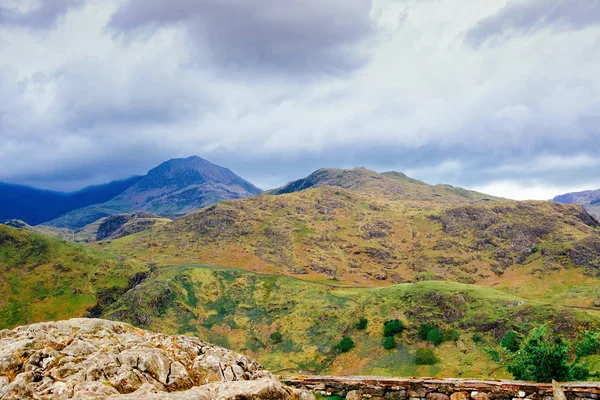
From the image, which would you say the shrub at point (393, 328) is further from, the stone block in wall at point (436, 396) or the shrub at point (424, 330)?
the stone block in wall at point (436, 396)

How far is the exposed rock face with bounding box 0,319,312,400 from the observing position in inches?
475

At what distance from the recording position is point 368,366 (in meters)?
79.3

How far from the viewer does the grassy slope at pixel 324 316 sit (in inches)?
3061

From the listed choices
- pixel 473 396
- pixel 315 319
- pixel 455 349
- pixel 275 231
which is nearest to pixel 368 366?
pixel 455 349

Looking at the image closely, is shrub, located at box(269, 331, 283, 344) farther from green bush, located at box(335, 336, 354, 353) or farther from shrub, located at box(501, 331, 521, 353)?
shrub, located at box(501, 331, 521, 353)

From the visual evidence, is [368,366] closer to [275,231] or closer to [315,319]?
[315,319]

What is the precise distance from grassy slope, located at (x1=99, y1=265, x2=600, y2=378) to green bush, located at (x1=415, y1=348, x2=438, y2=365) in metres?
1.63

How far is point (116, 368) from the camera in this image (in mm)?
13727

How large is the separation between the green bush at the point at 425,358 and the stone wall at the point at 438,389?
65.8 meters

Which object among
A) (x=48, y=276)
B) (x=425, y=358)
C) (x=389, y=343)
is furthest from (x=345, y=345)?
(x=48, y=276)

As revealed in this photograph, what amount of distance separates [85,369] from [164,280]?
121263 mm

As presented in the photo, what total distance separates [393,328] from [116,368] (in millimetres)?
86185

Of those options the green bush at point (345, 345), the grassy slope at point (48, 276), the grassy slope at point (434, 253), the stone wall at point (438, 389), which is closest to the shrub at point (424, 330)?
the green bush at point (345, 345)

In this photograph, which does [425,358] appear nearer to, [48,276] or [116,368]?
[116,368]
